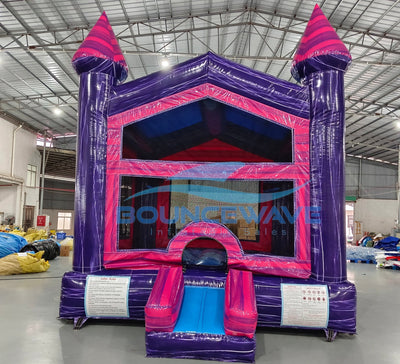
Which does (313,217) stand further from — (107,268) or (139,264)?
(107,268)

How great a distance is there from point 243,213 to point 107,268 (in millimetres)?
2593

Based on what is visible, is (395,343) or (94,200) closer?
(395,343)

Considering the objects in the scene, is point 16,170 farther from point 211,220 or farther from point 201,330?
point 201,330

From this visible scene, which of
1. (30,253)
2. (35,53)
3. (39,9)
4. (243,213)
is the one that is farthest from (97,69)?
(35,53)

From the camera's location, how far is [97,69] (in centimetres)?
347

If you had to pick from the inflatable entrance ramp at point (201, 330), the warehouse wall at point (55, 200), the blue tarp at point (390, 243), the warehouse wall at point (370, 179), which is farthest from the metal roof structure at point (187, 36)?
the warehouse wall at point (55, 200)

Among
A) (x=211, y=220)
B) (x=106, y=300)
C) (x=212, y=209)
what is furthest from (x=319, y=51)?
(x=106, y=300)

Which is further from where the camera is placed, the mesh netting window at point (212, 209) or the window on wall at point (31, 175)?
the window on wall at point (31, 175)

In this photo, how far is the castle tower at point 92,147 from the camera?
3293 mm

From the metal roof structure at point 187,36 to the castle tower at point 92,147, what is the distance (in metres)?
4.56

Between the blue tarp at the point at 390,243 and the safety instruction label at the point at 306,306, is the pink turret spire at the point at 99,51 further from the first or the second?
the blue tarp at the point at 390,243

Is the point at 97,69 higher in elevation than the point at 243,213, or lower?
higher

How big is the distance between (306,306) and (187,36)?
303 inches

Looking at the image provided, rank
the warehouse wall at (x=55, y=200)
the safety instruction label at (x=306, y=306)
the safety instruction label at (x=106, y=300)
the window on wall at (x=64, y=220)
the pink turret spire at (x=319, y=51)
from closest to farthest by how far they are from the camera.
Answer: the safety instruction label at (x=306, y=306) < the safety instruction label at (x=106, y=300) < the pink turret spire at (x=319, y=51) < the warehouse wall at (x=55, y=200) < the window on wall at (x=64, y=220)
